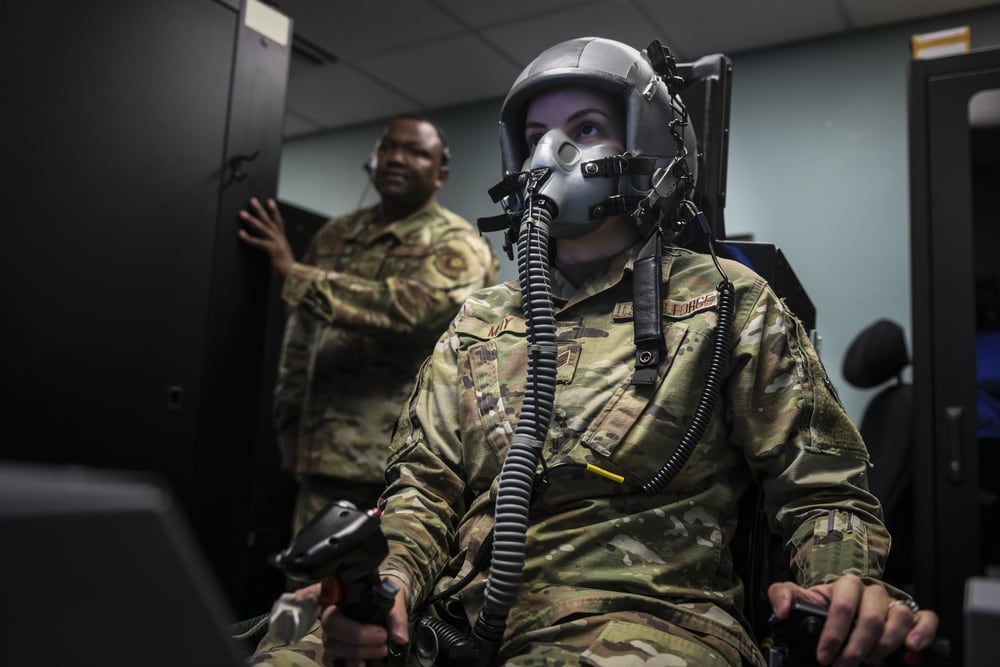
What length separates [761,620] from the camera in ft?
3.53

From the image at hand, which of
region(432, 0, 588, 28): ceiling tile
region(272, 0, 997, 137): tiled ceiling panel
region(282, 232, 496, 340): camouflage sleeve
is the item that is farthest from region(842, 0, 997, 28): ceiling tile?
region(282, 232, 496, 340): camouflage sleeve

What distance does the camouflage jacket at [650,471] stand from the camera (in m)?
0.96

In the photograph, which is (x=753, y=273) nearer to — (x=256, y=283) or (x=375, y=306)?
(x=375, y=306)

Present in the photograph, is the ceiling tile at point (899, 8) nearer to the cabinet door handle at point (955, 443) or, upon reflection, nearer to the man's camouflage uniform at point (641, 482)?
the cabinet door handle at point (955, 443)

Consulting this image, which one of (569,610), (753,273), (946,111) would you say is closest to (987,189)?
(946,111)

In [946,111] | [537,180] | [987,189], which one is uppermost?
[946,111]

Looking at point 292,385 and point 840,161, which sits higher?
point 840,161

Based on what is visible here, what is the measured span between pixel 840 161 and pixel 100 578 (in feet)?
11.6

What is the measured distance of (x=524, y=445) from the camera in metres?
0.96

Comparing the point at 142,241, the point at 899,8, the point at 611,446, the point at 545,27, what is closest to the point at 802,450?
the point at 611,446

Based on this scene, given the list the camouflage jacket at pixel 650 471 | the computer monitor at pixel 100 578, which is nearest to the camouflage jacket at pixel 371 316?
the camouflage jacket at pixel 650 471

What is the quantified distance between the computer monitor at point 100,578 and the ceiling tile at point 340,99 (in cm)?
354

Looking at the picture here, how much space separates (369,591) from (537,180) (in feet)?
2.05

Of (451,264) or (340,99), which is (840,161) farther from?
(340,99)
